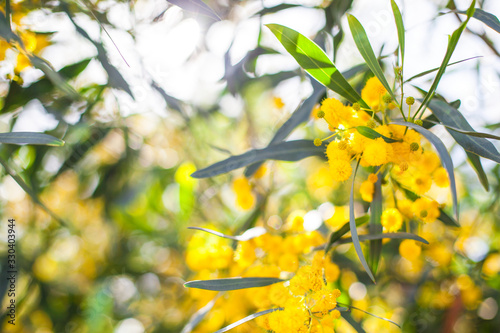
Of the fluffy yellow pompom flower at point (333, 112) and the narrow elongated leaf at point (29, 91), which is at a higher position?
the fluffy yellow pompom flower at point (333, 112)

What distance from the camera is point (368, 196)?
81 cm

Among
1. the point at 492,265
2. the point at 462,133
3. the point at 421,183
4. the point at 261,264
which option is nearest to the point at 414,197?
the point at 421,183

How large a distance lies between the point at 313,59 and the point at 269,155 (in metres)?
0.26

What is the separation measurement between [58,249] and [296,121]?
198cm

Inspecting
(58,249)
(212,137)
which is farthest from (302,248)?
(58,249)

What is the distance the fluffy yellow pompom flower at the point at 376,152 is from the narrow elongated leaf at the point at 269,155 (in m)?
0.20

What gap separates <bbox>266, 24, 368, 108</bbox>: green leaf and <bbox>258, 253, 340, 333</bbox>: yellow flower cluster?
1.35 ft

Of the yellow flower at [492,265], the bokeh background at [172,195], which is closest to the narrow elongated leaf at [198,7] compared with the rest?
the bokeh background at [172,195]

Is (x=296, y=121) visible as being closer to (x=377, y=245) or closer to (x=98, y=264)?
(x=377, y=245)

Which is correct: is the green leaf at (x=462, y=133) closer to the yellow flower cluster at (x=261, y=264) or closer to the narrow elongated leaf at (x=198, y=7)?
the yellow flower cluster at (x=261, y=264)

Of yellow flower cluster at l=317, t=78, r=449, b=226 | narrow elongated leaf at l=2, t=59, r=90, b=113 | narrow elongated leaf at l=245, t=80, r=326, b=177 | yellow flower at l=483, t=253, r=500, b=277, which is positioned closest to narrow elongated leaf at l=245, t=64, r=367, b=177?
narrow elongated leaf at l=245, t=80, r=326, b=177

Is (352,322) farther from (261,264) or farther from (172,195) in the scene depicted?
(172,195)

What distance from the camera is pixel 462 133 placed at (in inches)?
24.1

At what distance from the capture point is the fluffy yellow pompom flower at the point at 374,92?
2.48 ft
